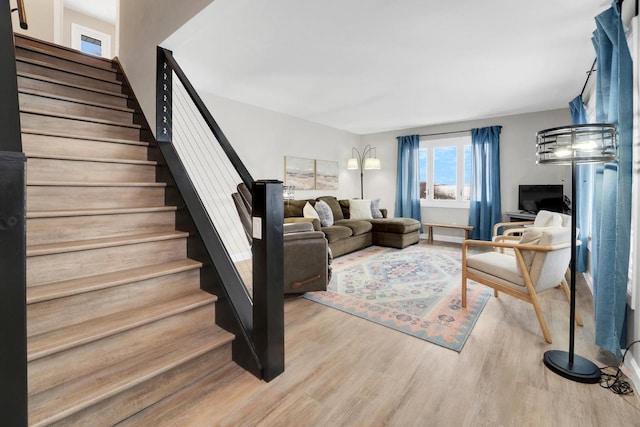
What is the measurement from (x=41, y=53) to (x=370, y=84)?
3493mm

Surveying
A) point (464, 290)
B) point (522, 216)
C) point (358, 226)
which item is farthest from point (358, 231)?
point (522, 216)

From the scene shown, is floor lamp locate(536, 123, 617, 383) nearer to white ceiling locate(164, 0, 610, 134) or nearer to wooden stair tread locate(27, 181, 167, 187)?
white ceiling locate(164, 0, 610, 134)

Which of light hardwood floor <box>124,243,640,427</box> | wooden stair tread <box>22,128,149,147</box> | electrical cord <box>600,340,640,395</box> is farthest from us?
wooden stair tread <box>22,128,149,147</box>

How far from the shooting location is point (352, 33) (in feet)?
8.65

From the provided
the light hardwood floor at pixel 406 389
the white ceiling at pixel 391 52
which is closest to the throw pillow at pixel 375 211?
the white ceiling at pixel 391 52

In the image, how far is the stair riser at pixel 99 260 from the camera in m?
1.50

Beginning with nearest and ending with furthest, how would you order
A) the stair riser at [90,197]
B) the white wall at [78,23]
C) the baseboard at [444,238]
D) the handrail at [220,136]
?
the handrail at [220,136] < the stair riser at [90,197] < the white wall at [78,23] < the baseboard at [444,238]

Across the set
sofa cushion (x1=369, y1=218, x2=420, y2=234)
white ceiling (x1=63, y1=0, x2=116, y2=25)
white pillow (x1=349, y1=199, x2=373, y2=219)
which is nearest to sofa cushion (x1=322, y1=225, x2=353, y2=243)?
sofa cushion (x1=369, y1=218, x2=420, y2=234)

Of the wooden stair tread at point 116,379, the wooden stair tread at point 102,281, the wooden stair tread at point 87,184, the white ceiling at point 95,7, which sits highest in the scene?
the white ceiling at point 95,7

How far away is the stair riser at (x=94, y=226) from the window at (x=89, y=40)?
549cm

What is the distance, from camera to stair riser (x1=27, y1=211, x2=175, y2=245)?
1662mm

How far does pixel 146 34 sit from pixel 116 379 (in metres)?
3.06

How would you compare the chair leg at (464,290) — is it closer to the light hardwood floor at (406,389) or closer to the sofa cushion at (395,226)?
the light hardwood floor at (406,389)

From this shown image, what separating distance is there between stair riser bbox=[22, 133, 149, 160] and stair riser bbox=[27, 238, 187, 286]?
33.2 inches
